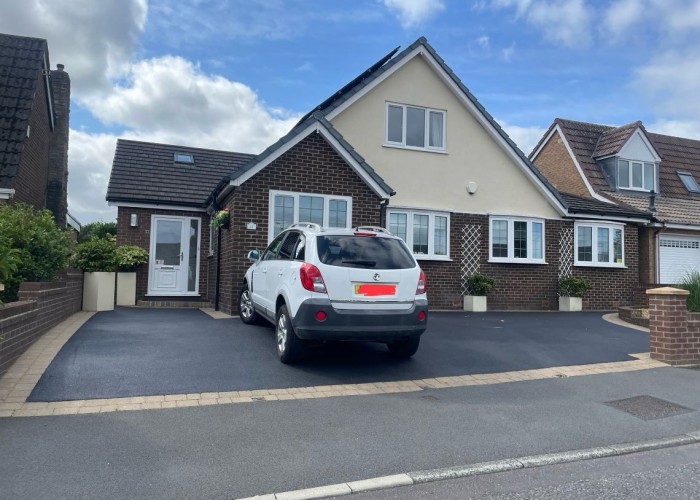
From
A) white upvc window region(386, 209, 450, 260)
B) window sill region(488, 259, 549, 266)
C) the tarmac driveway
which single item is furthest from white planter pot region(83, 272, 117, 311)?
window sill region(488, 259, 549, 266)

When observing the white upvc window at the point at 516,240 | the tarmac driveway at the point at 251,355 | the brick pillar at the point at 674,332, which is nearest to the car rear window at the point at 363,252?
the tarmac driveway at the point at 251,355

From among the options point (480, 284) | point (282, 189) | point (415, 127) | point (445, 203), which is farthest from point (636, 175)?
point (282, 189)

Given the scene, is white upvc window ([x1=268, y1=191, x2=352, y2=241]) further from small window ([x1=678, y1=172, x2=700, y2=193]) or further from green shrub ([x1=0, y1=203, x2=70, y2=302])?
small window ([x1=678, y1=172, x2=700, y2=193])

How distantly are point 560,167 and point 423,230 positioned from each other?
10785 mm

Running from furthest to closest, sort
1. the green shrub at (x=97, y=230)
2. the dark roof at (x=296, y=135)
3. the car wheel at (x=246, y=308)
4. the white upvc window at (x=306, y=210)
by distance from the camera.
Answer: the green shrub at (x=97, y=230), the white upvc window at (x=306, y=210), the dark roof at (x=296, y=135), the car wheel at (x=246, y=308)

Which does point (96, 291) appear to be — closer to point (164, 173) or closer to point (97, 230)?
point (164, 173)

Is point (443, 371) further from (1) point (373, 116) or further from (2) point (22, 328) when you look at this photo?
(1) point (373, 116)

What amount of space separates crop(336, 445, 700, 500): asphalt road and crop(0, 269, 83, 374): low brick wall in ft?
15.3

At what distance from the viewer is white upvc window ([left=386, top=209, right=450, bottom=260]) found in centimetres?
1448

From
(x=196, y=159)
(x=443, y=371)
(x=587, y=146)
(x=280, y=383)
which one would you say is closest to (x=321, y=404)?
(x=280, y=383)

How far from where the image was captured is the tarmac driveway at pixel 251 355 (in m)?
6.12

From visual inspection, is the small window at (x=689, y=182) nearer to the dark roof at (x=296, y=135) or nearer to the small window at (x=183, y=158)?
the dark roof at (x=296, y=135)

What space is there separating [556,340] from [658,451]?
5.25 meters

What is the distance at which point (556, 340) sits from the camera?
32.4 feet
